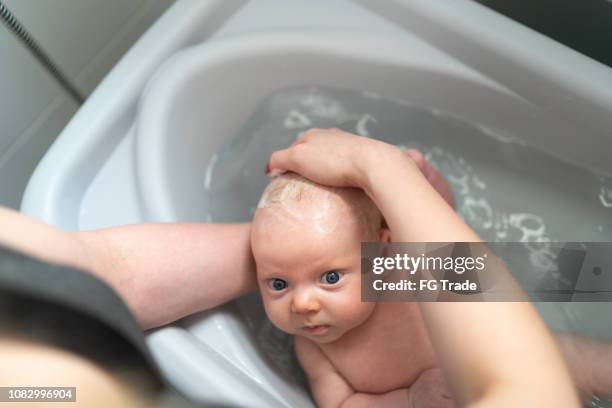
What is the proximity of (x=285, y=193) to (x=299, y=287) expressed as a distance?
126 mm

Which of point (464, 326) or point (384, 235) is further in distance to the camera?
point (384, 235)

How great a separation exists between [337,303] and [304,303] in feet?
0.16

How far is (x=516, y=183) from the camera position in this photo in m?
1.08

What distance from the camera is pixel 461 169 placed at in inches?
44.1

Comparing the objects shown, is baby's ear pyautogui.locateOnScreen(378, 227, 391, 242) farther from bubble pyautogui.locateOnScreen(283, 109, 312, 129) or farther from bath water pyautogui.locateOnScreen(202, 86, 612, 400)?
bubble pyautogui.locateOnScreen(283, 109, 312, 129)

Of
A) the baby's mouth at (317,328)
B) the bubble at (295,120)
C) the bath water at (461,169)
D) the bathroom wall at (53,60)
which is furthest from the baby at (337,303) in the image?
the bathroom wall at (53,60)

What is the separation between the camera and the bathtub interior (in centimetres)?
93

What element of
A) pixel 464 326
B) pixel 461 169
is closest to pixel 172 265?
pixel 464 326

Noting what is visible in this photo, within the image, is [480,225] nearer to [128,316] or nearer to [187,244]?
[187,244]

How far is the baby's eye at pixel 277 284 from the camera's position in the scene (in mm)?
780

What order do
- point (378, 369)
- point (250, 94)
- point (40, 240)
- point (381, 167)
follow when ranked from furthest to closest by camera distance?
point (250, 94) < point (378, 369) < point (381, 167) < point (40, 240)

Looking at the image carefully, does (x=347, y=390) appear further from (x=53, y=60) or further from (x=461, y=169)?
(x=53, y=60)

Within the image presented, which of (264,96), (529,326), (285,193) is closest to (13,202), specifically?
(264,96)

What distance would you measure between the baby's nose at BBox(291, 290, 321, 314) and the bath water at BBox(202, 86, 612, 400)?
24cm
